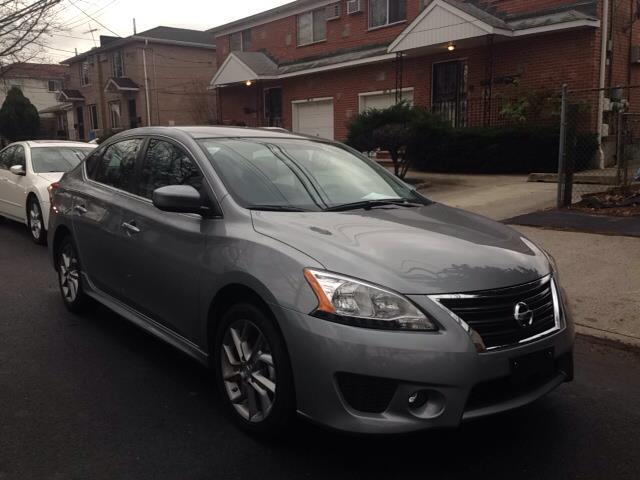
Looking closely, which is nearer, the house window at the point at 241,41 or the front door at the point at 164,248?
the front door at the point at 164,248

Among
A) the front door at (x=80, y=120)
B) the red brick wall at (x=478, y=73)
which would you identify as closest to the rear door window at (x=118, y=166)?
the red brick wall at (x=478, y=73)

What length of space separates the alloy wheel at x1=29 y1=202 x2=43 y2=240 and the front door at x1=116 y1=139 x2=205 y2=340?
501 cm

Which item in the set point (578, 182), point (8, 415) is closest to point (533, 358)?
point (8, 415)

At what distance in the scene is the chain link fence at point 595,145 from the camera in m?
9.47

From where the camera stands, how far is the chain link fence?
947 cm

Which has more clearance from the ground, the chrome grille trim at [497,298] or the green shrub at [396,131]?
the green shrub at [396,131]

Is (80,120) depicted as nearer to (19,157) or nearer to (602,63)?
(19,157)

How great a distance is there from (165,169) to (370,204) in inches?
57.7

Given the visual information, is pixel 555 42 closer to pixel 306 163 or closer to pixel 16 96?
pixel 306 163

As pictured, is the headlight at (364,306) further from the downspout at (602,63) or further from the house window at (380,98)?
the house window at (380,98)

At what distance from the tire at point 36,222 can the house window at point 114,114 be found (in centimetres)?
2850

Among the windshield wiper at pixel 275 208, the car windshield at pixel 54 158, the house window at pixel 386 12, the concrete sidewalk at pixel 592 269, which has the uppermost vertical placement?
the house window at pixel 386 12

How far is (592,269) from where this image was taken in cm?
625

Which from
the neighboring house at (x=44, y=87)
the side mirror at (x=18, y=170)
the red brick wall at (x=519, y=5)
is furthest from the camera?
the neighboring house at (x=44, y=87)
